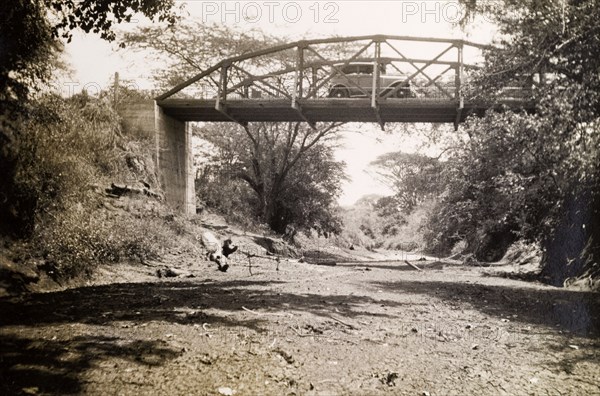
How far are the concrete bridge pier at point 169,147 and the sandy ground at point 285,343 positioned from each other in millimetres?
6891

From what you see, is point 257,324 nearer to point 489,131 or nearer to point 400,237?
point 489,131

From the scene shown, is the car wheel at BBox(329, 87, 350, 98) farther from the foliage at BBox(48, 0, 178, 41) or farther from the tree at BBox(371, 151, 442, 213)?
the tree at BBox(371, 151, 442, 213)

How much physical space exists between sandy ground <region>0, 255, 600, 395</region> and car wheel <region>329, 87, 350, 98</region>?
10197 millimetres

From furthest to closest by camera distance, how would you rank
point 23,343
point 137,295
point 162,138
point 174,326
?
point 162,138
point 137,295
point 174,326
point 23,343

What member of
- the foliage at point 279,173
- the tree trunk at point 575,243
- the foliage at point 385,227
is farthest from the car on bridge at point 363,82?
the foliage at point 385,227

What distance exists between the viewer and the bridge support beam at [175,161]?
14039 mm

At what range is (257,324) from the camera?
5082 mm

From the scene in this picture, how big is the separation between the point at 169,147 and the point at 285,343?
453 inches

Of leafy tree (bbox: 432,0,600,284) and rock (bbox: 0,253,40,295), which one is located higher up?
leafy tree (bbox: 432,0,600,284)

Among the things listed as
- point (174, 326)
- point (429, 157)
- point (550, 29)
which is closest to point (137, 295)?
point (174, 326)

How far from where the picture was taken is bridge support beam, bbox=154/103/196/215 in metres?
14.0

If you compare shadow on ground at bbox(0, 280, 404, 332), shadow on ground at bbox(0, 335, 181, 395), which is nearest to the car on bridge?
shadow on ground at bbox(0, 280, 404, 332)

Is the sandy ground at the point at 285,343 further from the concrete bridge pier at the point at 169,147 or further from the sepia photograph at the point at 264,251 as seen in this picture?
the concrete bridge pier at the point at 169,147

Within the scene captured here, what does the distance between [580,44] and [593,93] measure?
0.82 meters
